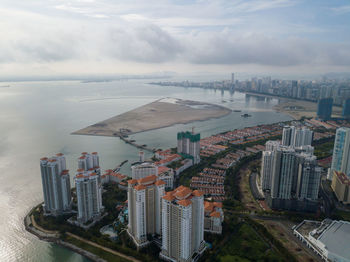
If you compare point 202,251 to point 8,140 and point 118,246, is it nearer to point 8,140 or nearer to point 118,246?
point 118,246

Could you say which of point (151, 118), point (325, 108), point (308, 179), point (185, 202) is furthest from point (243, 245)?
point (325, 108)

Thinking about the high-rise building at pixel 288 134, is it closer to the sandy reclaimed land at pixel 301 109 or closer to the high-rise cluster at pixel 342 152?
the high-rise cluster at pixel 342 152

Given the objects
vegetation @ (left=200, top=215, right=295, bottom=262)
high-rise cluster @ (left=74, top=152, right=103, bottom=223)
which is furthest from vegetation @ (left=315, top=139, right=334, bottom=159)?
high-rise cluster @ (left=74, top=152, right=103, bottom=223)

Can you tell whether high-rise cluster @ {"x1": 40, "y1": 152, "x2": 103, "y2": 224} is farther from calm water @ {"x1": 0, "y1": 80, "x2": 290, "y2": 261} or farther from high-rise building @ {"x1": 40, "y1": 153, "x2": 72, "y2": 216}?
calm water @ {"x1": 0, "y1": 80, "x2": 290, "y2": 261}

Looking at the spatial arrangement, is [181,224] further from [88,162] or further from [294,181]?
[294,181]

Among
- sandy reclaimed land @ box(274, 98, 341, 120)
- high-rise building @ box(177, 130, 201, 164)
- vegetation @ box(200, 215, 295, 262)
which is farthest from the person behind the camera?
sandy reclaimed land @ box(274, 98, 341, 120)
